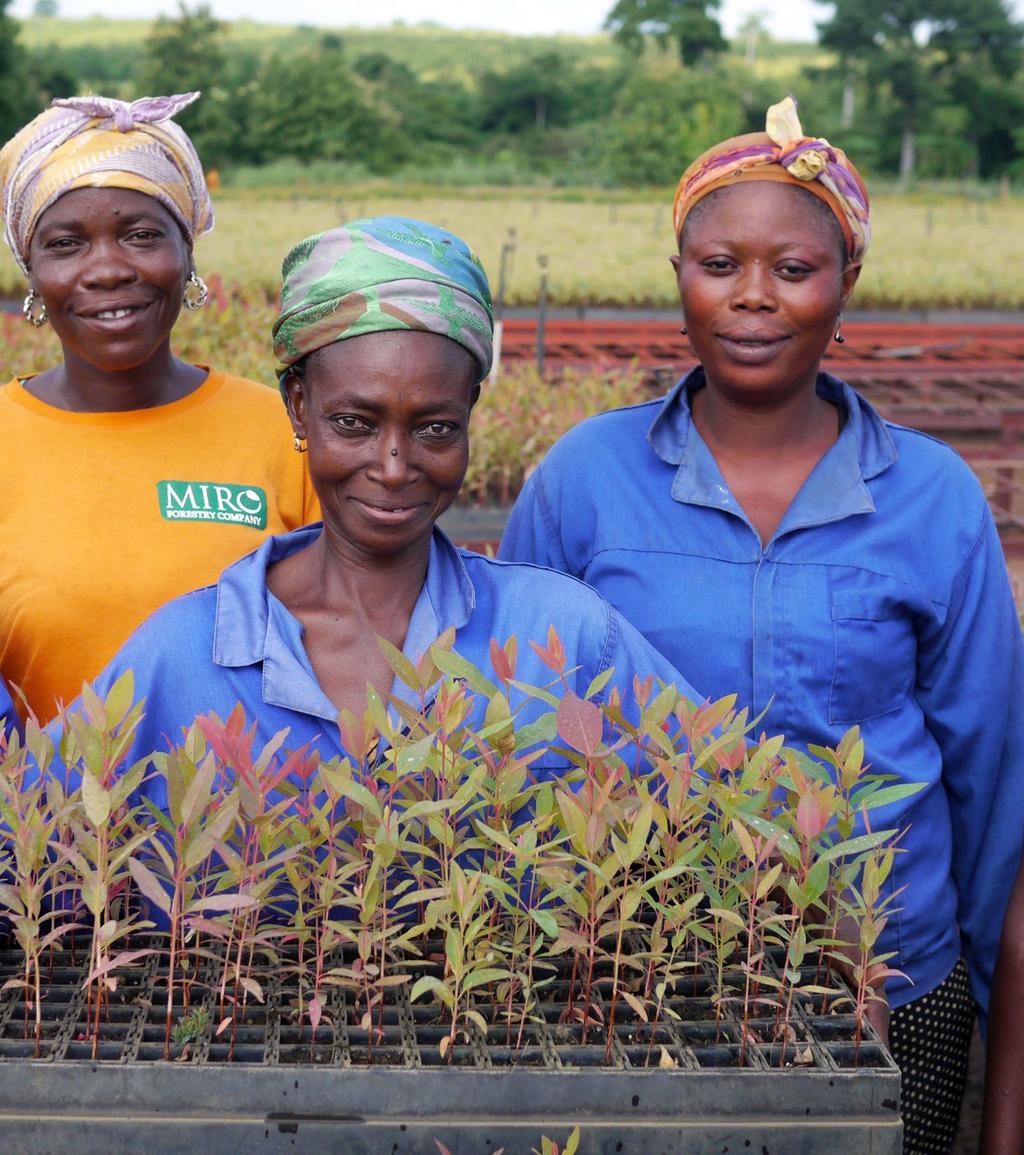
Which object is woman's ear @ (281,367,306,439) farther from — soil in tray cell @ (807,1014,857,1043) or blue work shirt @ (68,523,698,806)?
soil in tray cell @ (807,1014,857,1043)

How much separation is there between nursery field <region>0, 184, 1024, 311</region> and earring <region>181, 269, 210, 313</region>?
4.10 metres

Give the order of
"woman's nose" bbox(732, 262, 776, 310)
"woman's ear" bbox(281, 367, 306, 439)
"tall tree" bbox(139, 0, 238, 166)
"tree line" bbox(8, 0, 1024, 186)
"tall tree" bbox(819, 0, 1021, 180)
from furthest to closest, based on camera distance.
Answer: "tall tree" bbox(819, 0, 1021, 180) → "tall tree" bbox(139, 0, 238, 166) → "tree line" bbox(8, 0, 1024, 186) → "woman's nose" bbox(732, 262, 776, 310) → "woman's ear" bbox(281, 367, 306, 439)

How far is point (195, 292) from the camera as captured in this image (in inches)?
91.8

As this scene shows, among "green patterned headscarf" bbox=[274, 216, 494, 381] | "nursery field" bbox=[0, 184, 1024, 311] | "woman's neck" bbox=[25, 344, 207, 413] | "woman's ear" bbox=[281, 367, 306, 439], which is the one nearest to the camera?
"green patterned headscarf" bbox=[274, 216, 494, 381]

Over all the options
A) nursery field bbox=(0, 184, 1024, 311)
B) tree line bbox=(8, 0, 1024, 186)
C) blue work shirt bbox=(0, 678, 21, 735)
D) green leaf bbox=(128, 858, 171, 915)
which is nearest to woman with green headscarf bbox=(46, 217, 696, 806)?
blue work shirt bbox=(0, 678, 21, 735)

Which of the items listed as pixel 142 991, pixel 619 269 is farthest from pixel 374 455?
pixel 619 269

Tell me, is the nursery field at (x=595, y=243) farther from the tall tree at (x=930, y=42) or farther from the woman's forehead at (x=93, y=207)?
the tall tree at (x=930, y=42)

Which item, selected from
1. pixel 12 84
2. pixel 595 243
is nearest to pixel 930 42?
pixel 12 84

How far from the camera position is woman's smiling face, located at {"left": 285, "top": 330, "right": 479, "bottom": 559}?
1546 millimetres

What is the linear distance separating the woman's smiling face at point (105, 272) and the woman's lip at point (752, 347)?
2.75 ft

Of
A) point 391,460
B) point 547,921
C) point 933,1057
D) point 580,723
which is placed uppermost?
point 391,460

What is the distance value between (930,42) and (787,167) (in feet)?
185

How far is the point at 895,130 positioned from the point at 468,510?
49.1m

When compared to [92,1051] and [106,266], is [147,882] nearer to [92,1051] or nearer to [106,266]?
[92,1051]
